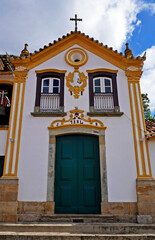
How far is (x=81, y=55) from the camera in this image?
29.8 feet

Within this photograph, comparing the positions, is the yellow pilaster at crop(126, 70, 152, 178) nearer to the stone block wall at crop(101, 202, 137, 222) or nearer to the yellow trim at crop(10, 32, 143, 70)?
the yellow trim at crop(10, 32, 143, 70)

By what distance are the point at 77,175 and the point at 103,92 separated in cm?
345

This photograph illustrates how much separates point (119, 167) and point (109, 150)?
685mm

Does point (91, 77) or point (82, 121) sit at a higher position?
point (91, 77)

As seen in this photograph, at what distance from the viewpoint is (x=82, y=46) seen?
9.26 metres

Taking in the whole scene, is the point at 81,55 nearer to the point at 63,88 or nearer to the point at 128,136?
the point at 63,88

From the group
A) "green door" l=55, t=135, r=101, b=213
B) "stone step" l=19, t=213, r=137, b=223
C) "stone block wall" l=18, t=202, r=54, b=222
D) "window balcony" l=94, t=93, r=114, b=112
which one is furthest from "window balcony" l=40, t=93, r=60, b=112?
"stone step" l=19, t=213, r=137, b=223

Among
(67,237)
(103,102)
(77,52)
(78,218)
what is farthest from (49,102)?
(67,237)

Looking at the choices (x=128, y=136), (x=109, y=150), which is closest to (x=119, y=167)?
(x=109, y=150)

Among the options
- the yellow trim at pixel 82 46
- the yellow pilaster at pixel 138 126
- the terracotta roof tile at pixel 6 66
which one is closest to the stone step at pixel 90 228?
the yellow pilaster at pixel 138 126

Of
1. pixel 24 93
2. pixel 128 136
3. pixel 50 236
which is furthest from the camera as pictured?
pixel 24 93

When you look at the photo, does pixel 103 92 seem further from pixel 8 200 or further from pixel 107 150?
pixel 8 200

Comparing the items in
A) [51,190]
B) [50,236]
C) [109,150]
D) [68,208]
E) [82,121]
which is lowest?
[50,236]

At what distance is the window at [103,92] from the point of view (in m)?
8.13
